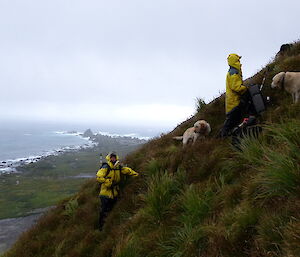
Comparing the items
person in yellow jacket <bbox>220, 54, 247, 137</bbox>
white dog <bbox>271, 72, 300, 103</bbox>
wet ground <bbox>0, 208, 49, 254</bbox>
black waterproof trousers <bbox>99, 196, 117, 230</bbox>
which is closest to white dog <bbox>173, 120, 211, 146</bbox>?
person in yellow jacket <bbox>220, 54, 247, 137</bbox>

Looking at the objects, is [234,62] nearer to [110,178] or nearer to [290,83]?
[290,83]

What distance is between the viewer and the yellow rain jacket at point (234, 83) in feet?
25.2

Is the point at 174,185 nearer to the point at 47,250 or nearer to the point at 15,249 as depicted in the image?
the point at 47,250

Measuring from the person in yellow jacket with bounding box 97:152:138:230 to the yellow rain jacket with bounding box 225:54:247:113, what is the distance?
3.91 m

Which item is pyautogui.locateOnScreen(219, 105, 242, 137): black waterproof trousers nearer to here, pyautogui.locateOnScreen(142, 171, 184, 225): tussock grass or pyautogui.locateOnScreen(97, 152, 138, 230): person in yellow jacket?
pyautogui.locateOnScreen(142, 171, 184, 225): tussock grass

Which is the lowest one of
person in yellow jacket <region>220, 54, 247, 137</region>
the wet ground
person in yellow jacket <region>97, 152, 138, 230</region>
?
the wet ground

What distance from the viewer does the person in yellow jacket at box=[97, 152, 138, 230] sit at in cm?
827

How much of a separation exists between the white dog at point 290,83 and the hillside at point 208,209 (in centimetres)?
34

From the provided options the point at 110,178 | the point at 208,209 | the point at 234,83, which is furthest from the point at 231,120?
the point at 110,178

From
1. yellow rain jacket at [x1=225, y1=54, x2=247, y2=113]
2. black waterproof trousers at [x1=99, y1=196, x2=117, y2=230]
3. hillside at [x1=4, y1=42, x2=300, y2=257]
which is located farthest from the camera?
black waterproof trousers at [x1=99, y1=196, x2=117, y2=230]

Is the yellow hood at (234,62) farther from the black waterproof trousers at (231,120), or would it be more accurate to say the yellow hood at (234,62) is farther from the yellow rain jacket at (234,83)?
the black waterproof trousers at (231,120)

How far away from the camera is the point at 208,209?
4.82 m

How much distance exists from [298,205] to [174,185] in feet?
11.8

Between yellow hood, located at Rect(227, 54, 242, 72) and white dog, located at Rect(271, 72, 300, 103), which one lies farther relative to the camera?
yellow hood, located at Rect(227, 54, 242, 72)
